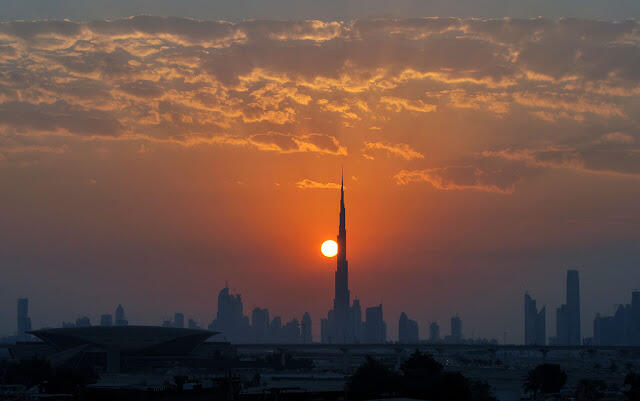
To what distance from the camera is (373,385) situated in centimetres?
10156

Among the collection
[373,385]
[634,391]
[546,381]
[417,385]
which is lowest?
[546,381]

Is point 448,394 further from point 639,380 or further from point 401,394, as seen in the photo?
point 639,380

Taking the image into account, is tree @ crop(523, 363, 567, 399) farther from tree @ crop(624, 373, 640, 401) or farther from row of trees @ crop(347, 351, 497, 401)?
row of trees @ crop(347, 351, 497, 401)

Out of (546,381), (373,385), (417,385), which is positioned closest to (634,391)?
(546,381)

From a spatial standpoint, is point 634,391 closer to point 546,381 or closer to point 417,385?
point 546,381

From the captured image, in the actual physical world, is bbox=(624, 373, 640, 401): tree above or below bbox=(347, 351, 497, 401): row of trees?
below

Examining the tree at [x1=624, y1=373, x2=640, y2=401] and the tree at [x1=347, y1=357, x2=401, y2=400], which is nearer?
the tree at [x1=347, y1=357, x2=401, y2=400]

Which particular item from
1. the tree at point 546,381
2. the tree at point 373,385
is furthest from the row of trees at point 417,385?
the tree at point 546,381

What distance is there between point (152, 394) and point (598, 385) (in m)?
90.7

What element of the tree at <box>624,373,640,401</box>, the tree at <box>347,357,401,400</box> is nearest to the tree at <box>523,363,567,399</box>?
the tree at <box>624,373,640,401</box>

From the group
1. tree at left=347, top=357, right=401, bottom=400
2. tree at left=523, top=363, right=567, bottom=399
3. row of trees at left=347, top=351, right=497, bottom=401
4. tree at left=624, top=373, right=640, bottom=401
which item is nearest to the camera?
row of trees at left=347, top=351, right=497, bottom=401

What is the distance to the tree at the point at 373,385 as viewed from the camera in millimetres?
98562

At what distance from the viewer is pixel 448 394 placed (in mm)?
90125

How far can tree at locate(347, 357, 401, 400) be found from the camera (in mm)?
98562
